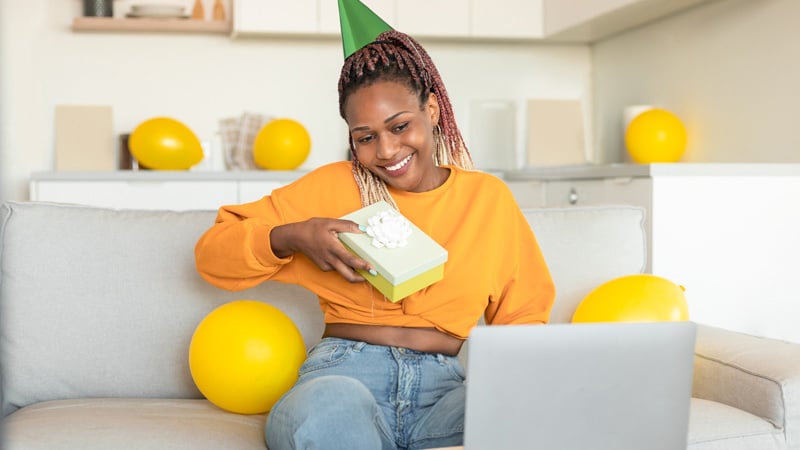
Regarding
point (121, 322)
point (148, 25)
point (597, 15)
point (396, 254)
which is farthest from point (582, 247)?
point (148, 25)

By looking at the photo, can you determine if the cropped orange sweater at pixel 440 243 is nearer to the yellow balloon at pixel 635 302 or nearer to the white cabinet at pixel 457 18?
the yellow balloon at pixel 635 302

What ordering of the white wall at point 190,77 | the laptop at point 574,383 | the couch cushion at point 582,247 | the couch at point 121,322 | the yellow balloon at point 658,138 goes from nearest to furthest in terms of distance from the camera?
the laptop at point 574,383
the couch at point 121,322
the couch cushion at point 582,247
the yellow balloon at point 658,138
the white wall at point 190,77

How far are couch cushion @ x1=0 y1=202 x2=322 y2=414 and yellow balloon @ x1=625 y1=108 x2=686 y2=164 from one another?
2.06 metres

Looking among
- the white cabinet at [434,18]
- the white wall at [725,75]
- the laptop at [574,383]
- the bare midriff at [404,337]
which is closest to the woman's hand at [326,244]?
the bare midriff at [404,337]

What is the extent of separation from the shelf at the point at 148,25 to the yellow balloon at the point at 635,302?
2.80m

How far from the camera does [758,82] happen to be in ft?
10.6

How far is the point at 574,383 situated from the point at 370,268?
1.58 feet

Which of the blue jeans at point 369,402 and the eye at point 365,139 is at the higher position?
the eye at point 365,139

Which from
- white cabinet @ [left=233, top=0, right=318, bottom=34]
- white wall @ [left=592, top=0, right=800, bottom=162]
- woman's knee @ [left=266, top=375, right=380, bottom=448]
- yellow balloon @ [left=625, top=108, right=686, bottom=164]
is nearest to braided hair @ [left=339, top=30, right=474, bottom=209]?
woman's knee @ [left=266, top=375, right=380, bottom=448]

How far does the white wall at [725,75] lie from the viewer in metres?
3.07

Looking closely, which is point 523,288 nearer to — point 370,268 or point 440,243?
point 440,243

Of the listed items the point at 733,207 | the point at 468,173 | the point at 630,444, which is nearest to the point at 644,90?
the point at 733,207

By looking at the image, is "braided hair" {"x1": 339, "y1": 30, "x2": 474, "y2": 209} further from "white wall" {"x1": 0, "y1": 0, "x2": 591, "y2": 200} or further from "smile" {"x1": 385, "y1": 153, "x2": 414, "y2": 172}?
"white wall" {"x1": 0, "y1": 0, "x2": 591, "y2": 200}

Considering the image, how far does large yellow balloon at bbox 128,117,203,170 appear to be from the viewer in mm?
3871
